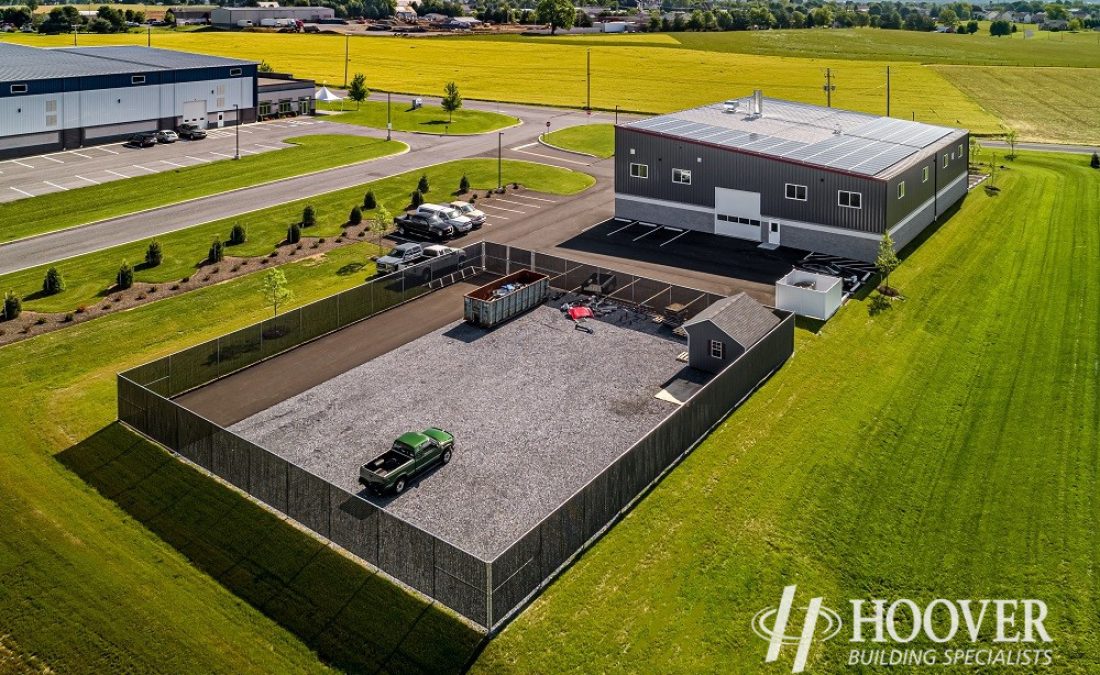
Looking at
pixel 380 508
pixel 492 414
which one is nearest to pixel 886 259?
pixel 492 414

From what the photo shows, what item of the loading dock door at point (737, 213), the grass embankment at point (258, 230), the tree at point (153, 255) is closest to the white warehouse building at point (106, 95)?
the grass embankment at point (258, 230)

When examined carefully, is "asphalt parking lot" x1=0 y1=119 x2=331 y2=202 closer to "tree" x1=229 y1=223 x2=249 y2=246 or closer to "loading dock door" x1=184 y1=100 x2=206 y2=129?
"loading dock door" x1=184 y1=100 x2=206 y2=129

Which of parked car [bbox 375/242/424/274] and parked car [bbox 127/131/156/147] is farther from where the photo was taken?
parked car [bbox 127/131/156/147]

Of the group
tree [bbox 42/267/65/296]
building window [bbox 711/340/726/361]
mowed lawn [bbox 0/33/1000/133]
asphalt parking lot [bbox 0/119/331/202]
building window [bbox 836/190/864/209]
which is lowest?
building window [bbox 711/340/726/361]

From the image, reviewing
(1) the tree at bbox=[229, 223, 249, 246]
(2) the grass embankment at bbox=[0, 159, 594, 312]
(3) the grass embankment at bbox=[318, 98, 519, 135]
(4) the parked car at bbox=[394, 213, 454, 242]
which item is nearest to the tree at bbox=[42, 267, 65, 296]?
(2) the grass embankment at bbox=[0, 159, 594, 312]

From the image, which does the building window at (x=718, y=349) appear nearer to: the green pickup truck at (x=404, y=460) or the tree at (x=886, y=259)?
the green pickup truck at (x=404, y=460)

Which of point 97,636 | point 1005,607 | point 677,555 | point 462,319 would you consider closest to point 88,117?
point 462,319
